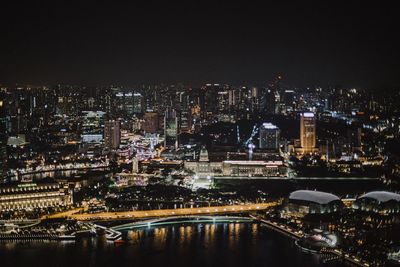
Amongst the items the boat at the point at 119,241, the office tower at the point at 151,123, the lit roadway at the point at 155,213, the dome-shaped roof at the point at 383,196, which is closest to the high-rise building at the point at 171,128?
the office tower at the point at 151,123

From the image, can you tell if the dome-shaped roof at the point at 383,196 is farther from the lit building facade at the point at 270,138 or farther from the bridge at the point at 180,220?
the lit building facade at the point at 270,138

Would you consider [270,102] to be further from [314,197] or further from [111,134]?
[314,197]

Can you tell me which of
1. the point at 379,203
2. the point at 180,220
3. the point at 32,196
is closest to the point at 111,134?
the point at 32,196

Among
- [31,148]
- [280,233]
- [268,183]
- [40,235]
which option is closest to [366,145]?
[268,183]

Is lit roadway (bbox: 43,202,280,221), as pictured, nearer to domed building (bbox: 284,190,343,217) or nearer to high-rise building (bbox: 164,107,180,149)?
domed building (bbox: 284,190,343,217)

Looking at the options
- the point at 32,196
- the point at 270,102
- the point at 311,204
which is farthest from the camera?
the point at 270,102

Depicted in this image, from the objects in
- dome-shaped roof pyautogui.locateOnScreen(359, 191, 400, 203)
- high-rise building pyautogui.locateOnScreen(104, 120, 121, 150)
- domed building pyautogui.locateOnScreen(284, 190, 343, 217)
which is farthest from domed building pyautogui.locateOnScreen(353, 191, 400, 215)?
high-rise building pyautogui.locateOnScreen(104, 120, 121, 150)
